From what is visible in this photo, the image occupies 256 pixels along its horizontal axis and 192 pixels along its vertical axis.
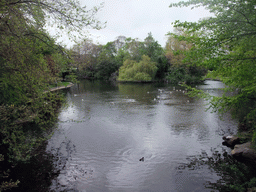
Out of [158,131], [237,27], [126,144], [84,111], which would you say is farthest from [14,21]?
[84,111]

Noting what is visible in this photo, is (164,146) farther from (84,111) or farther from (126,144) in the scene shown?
(84,111)

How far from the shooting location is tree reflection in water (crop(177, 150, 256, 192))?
7092 mm

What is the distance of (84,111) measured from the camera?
1955cm

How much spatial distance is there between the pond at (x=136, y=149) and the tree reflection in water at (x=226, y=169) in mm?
246

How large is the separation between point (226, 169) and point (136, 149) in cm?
448

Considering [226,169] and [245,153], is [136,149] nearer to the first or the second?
[226,169]

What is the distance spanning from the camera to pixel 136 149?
10.6 metres

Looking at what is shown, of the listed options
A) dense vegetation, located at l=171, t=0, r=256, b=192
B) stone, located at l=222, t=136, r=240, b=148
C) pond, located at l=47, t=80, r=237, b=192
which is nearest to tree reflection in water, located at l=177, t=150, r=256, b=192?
dense vegetation, located at l=171, t=0, r=256, b=192

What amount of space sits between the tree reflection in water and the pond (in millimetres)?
246

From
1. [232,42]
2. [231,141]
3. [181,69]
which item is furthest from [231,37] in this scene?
[181,69]

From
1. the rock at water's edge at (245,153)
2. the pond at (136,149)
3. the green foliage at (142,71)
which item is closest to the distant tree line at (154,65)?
the green foliage at (142,71)

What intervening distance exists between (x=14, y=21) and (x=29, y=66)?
1469mm

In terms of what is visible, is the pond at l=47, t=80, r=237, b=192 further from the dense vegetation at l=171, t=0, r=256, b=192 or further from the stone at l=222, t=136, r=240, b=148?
the dense vegetation at l=171, t=0, r=256, b=192

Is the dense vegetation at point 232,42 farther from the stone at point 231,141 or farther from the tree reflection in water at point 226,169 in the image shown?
the stone at point 231,141
